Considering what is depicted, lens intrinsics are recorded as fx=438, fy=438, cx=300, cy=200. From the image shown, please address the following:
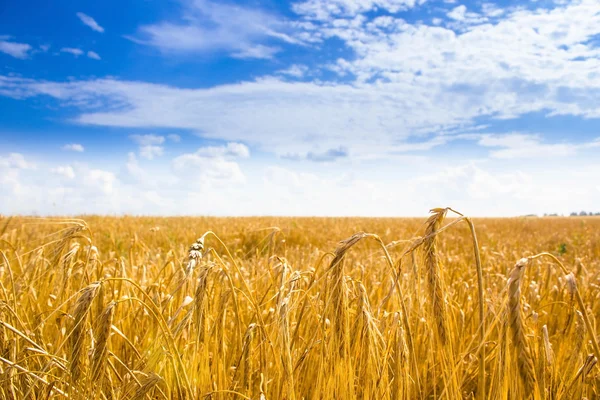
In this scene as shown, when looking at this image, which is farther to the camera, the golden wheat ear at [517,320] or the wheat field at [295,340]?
the wheat field at [295,340]

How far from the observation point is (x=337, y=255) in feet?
3.84

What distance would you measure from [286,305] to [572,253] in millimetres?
9001

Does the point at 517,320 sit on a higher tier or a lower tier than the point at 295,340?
higher

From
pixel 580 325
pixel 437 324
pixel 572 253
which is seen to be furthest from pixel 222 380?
pixel 572 253

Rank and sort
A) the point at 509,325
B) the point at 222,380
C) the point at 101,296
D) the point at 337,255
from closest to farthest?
the point at 509,325 → the point at 337,255 → the point at 101,296 → the point at 222,380

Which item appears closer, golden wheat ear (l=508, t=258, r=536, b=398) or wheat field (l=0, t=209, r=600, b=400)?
golden wheat ear (l=508, t=258, r=536, b=398)

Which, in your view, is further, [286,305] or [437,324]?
[437,324]

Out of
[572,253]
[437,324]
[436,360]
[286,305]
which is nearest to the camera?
[286,305]

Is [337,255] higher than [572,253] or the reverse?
higher

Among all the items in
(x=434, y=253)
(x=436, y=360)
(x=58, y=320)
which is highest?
(x=434, y=253)

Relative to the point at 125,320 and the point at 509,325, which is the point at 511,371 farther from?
the point at 125,320

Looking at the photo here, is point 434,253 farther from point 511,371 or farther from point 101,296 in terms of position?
point 101,296

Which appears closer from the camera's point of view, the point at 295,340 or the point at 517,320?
the point at 517,320

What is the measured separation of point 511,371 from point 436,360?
87 cm
